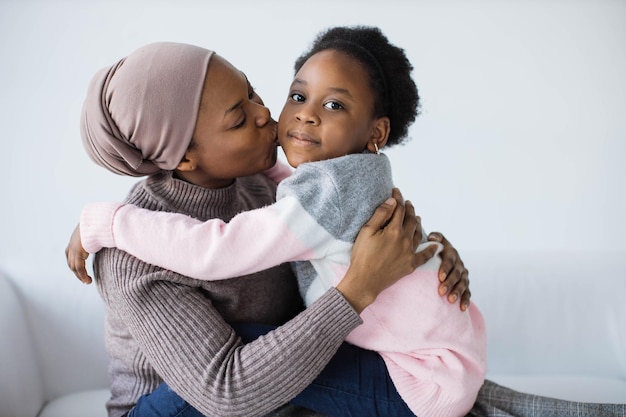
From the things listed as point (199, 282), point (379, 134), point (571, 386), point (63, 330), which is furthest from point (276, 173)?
point (571, 386)

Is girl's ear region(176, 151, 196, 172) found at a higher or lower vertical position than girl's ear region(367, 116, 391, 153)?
lower

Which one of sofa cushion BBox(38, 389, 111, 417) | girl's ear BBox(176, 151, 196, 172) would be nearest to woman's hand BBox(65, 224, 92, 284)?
girl's ear BBox(176, 151, 196, 172)

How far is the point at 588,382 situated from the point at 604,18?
1.51m

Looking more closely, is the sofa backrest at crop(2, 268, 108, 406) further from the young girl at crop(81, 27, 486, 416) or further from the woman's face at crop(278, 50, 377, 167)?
the woman's face at crop(278, 50, 377, 167)

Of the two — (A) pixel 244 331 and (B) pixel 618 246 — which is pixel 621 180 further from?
(A) pixel 244 331

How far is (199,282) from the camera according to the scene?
134 centimetres

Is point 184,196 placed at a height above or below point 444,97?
below

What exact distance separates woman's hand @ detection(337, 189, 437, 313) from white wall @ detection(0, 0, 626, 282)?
1.22 m

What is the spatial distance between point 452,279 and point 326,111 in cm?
44

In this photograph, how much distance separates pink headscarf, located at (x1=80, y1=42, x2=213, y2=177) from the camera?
1.28 meters

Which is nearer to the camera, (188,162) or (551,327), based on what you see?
(188,162)

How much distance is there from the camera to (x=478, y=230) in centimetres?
258

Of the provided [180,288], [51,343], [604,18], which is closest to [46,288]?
[51,343]

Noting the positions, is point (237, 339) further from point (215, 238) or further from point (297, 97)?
point (297, 97)
